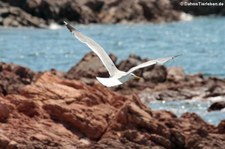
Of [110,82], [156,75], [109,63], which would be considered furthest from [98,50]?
[156,75]

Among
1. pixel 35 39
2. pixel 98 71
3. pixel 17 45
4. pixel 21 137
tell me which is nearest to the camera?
pixel 21 137

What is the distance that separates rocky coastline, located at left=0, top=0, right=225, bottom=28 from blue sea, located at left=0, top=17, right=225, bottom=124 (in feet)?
8.04

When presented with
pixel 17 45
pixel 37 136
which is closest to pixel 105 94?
pixel 37 136

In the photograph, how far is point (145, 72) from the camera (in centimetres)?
Answer: 3138

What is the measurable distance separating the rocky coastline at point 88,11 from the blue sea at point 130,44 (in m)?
2.45

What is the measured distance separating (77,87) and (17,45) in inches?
1413

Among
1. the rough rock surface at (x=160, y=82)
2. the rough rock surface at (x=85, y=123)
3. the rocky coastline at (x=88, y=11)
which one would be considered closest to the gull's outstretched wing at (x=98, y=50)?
the rough rock surface at (x=85, y=123)

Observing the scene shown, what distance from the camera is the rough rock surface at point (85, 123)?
15.0 meters

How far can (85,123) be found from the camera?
15.8m

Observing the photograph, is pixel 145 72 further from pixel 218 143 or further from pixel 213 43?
pixel 213 43

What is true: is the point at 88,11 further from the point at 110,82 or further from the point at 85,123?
the point at 110,82

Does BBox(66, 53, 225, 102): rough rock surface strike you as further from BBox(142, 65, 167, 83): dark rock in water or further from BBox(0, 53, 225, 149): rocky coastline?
BBox(0, 53, 225, 149): rocky coastline

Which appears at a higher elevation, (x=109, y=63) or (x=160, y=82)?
(x=160, y=82)

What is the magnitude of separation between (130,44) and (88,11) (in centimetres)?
2331
